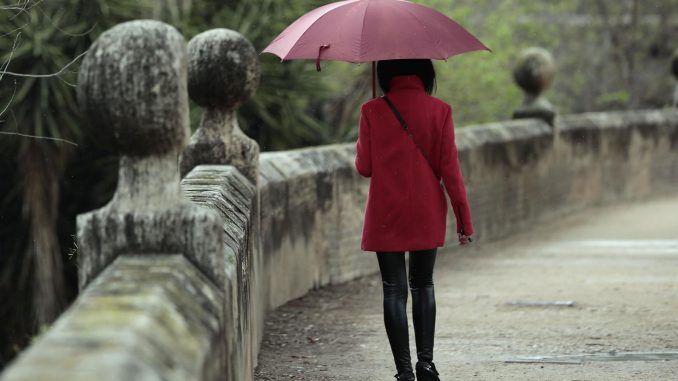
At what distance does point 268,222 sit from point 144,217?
328 centimetres

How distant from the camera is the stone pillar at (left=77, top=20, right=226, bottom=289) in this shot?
3098 mm

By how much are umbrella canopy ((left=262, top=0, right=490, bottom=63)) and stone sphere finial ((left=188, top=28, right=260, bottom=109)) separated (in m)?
0.51

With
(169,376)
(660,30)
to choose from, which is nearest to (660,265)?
(169,376)

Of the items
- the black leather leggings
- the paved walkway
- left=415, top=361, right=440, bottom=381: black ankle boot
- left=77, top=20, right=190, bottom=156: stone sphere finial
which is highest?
left=77, top=20, right=190, bottom=156: stone sphere finial

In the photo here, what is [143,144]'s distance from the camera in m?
3.21

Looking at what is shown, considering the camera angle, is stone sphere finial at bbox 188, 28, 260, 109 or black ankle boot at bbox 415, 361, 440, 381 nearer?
black ankle boot at bbox 415, 361, 440, 381

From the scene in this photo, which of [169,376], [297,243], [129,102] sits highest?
[129,102]

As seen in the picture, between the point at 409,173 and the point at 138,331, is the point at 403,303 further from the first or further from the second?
the point at 138,331

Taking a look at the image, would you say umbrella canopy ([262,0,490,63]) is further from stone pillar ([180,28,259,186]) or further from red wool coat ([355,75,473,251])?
stone pillar ([180,28,259,186])

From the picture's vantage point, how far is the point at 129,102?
3111mm

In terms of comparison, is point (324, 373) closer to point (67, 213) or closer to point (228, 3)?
point (67, 213)

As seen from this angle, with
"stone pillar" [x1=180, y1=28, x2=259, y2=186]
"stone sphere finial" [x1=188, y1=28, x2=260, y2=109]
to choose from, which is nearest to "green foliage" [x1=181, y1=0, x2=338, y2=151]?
"stone pillar" [x1=180, y1=28, x2=259, y2=186]

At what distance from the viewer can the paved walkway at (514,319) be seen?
18.1 ft

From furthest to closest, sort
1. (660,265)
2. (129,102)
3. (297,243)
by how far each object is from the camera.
Result: (660,265)
(297,243)
(129,102)
